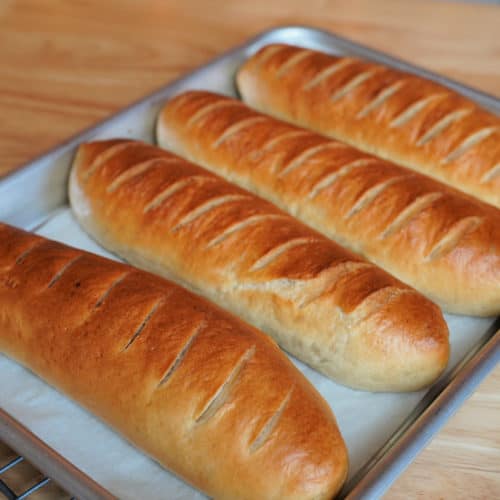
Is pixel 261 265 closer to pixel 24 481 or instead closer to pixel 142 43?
pixel 24 481

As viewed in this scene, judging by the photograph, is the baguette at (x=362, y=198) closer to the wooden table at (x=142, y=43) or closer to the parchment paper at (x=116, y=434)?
the parchment paper at (x=116, y=434)

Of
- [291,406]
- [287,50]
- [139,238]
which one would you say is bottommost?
[139,238]

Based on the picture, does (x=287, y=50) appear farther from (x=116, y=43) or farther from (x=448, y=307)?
(x=448, y=307)

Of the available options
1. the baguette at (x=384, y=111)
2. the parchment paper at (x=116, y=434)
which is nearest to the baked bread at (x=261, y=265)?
the parchment paper at (x=116, y=434)

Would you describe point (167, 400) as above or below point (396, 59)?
below

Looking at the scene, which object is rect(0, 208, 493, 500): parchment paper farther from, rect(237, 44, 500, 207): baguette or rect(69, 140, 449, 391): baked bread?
rect(237, 44, 500, 207): baguette

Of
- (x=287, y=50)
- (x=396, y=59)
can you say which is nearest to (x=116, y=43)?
(x=287, y=50)
